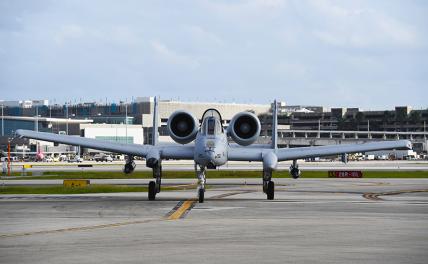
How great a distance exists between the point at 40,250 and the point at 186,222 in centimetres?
844

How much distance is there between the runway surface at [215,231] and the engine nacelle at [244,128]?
125 inches

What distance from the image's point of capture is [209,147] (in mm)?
37062

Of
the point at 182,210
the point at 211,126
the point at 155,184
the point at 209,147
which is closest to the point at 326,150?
the point at 211,126

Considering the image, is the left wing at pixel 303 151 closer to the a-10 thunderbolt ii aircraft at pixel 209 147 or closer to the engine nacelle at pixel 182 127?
the a-10 thunderbolt ii aircraft at pixel 209 147

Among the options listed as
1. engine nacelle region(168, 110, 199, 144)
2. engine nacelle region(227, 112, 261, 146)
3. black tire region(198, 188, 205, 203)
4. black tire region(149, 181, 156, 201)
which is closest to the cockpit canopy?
engine nacelle region(168, 110, 199, 144)

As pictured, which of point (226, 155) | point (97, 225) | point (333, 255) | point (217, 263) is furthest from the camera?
point (226, 155)

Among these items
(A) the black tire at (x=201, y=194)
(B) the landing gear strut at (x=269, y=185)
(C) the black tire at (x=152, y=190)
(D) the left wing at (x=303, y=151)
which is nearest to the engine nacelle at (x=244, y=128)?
(D) the left wing at (x=303, y=151)

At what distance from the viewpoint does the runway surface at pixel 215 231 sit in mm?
18047

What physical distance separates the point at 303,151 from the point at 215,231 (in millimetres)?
19398

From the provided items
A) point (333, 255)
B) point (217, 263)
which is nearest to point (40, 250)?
point (217, 263)

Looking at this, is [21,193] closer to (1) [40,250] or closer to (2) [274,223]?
(2) [274,223]

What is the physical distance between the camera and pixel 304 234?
22922 mm

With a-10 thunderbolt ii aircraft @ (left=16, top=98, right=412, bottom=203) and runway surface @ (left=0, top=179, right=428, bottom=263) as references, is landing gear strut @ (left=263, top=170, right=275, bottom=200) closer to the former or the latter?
a-10 thunderbolt ii aircraft @ (left=16, top=98, right=412, bottom=203)

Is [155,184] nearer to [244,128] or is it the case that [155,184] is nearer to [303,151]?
[244,128]
